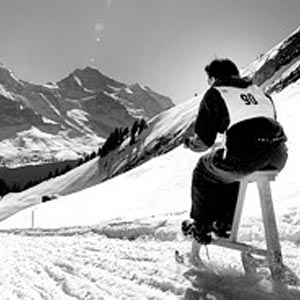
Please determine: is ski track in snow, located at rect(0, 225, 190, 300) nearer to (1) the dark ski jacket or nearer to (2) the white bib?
(1) the dark ski jacket

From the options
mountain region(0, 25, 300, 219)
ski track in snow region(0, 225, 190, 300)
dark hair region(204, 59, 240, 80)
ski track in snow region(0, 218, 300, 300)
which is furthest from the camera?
mountain region(0, 25, 300, 219)

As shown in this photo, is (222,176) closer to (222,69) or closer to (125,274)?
(222,69)

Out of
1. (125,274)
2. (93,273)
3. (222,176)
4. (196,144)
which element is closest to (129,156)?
(93,273)

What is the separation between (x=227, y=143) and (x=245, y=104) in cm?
46

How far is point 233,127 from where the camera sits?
464 centimetres

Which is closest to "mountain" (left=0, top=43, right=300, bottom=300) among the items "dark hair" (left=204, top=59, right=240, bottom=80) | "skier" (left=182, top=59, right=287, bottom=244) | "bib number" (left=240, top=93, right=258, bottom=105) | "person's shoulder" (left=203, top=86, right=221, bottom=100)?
"skier" (left=182, top=59, right=287, bottom=244)

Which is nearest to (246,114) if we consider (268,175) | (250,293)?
(268,175)

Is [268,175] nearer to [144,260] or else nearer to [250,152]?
[250,152]

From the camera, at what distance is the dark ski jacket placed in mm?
4539

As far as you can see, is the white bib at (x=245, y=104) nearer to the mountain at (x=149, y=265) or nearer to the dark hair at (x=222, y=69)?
the dark hair at (x=222, y=69)

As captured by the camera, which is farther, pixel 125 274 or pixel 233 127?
pixel 125 274

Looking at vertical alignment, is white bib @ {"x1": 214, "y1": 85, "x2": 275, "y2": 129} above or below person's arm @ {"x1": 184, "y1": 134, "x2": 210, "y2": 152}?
above

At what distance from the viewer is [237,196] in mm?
5188

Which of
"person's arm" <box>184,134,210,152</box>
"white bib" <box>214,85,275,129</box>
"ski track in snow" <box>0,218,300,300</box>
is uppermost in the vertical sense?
"white bib" <box>214,85,275,129</box>
